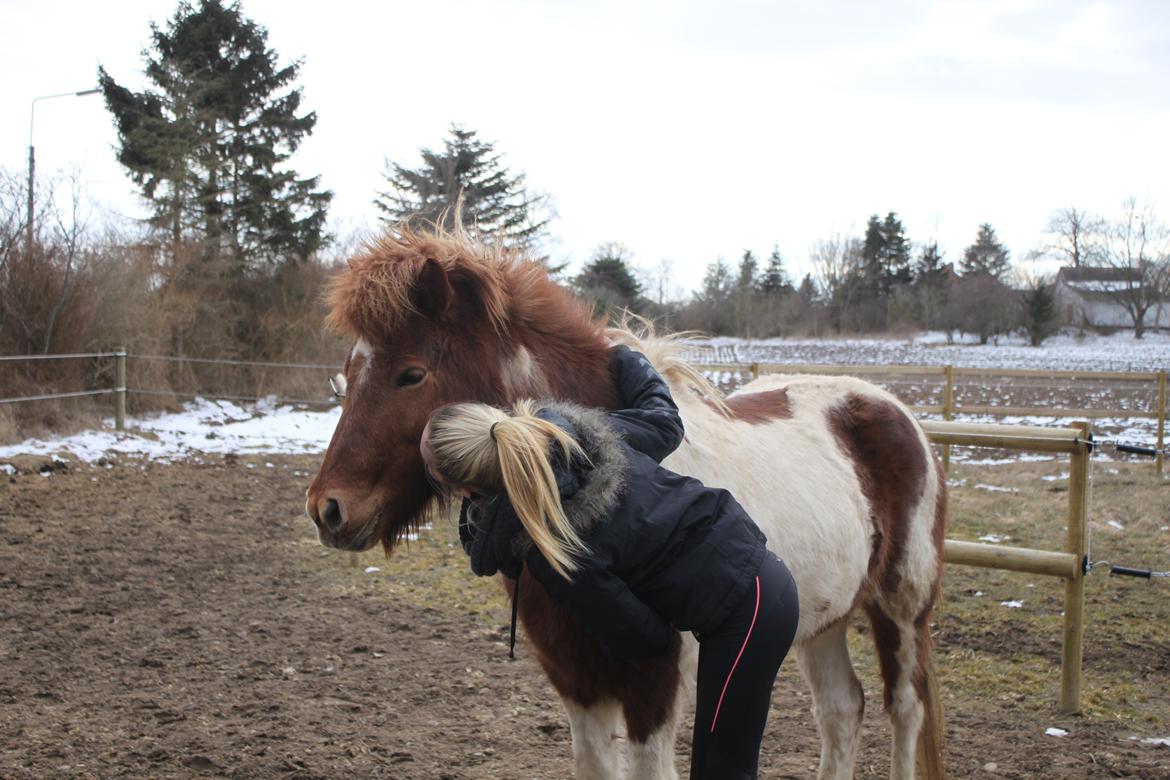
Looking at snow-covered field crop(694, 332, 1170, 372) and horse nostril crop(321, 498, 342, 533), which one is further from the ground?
snow-covered field crop(694, 332, 1170, 372)

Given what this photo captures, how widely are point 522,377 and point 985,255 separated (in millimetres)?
60384

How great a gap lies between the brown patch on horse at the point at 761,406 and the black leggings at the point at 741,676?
998 millimetres

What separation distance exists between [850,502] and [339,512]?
5.79 ft

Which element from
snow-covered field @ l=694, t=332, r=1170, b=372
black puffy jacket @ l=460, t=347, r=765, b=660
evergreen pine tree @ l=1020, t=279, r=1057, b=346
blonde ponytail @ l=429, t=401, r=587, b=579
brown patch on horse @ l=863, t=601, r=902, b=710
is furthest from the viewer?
evergreen pine tree @ l=1020, t=279, r=1057, b=346

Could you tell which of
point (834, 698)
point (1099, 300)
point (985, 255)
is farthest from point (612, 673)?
point (985, 255)

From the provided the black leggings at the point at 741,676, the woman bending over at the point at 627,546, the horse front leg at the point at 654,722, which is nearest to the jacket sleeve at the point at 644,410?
the woman bending over at the point at 627,546

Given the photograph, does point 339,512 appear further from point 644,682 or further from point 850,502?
point 850,502

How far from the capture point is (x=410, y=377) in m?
2.21

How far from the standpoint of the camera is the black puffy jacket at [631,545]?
184 centimetres

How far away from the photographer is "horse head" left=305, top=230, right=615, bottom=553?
212 centimetres

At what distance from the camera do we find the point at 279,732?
3.49 meters

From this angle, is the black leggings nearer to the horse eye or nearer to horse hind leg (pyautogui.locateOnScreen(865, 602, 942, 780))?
the horse eye

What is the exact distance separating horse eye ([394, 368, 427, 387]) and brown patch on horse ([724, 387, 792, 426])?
115 centimetres

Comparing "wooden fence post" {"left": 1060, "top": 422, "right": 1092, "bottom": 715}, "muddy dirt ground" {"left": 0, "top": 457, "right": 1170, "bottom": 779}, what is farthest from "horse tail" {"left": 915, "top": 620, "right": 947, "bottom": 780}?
"wooden fence post" {"left": 1060, "top": 422, "right": 1092, "bottom": 715}
